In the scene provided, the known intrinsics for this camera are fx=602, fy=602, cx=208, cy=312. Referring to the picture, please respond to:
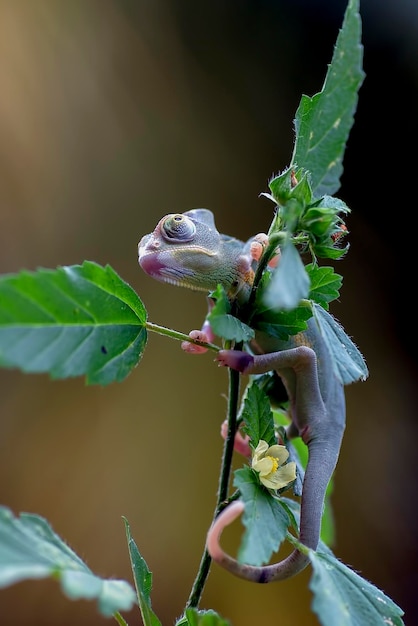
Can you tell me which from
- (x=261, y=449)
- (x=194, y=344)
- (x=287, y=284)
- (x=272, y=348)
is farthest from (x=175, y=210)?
(x=287, y=284)

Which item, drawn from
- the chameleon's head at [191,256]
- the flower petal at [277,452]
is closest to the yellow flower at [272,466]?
the flower petal at [277,452]

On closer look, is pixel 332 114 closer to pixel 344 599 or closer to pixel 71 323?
pixel 71 323

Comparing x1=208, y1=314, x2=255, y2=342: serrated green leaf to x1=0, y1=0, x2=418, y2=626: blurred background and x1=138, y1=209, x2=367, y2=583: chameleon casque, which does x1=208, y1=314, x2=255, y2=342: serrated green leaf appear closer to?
x1=138, y1=209, x2=367, y2=583: chameleon casque

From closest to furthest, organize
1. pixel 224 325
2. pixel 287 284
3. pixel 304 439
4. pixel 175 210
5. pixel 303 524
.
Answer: pixel 287 284, pixel 224 325, pixel 303 524, pixel 304 439, pixel 175 210

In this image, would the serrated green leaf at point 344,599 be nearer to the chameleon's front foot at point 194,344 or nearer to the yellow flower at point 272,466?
the yellow flower at point 272,466

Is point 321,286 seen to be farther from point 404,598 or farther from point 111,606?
point 404,598

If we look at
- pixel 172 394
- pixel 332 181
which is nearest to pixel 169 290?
pixel 172 394

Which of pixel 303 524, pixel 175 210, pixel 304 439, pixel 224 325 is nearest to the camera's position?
pixel 224 325
